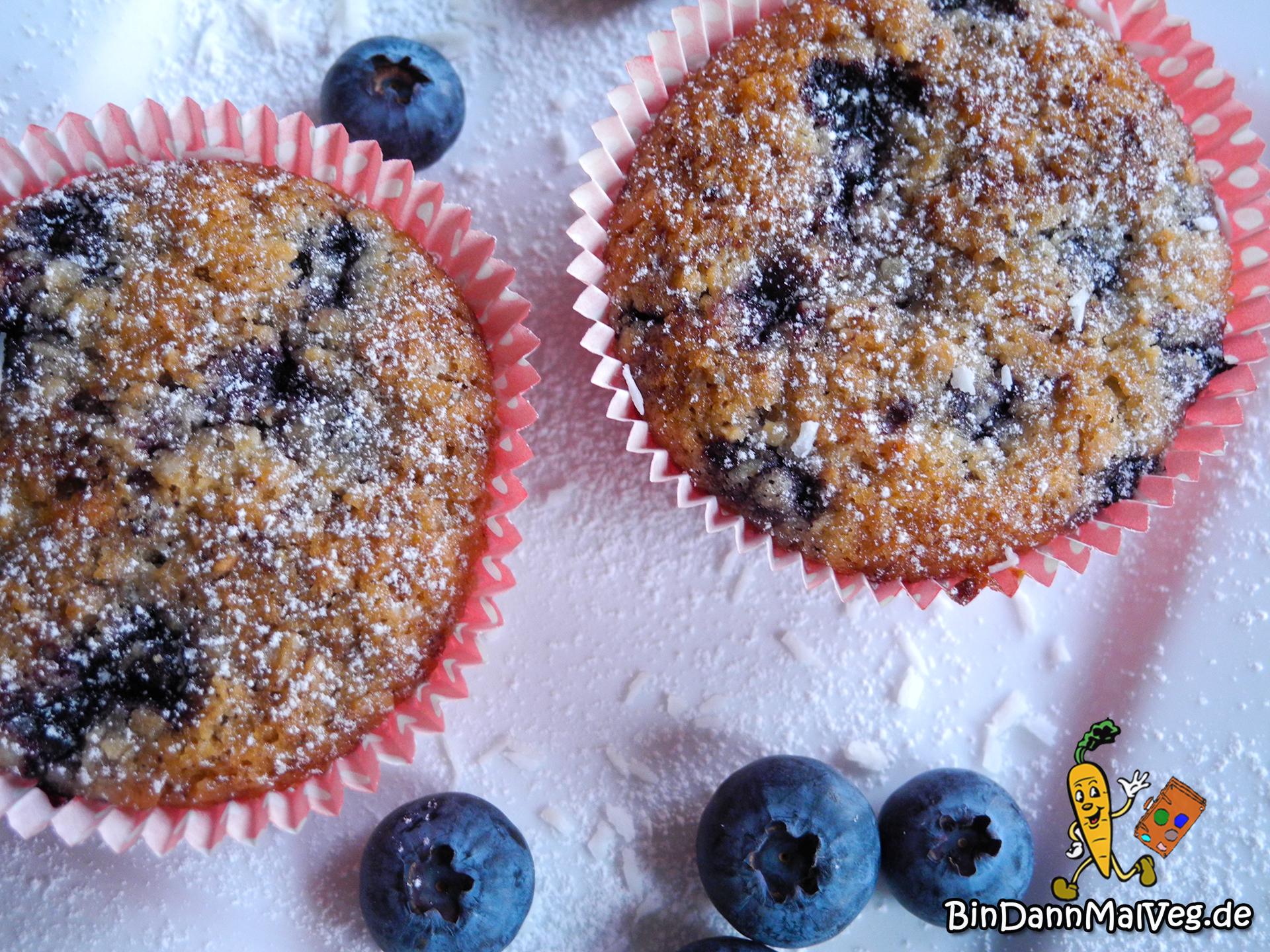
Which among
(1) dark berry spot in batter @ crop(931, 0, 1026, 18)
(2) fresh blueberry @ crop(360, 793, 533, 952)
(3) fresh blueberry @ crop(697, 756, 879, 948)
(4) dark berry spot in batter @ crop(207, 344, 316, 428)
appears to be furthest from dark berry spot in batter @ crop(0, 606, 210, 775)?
(1) dark berry spot in batter @ crop(931, 0, 1026, 18)

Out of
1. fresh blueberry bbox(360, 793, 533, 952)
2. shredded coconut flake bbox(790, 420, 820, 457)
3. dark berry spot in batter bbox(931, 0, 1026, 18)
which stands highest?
dark berry spot in batter bbox(931, 0, 1026, 18)

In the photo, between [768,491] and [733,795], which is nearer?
[768,491]

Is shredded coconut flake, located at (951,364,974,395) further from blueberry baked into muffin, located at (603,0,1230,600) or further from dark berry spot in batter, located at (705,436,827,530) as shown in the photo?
dark berry spot in batter, located at (705,436,827,530)

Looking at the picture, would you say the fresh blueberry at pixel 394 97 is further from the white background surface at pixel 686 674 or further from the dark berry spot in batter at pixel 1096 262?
the dark berry spot in batter at pixel 1096 262

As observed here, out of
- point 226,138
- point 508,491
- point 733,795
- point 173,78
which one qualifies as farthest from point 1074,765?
point 173,78

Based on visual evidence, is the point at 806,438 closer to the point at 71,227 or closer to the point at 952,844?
the point at 952,844

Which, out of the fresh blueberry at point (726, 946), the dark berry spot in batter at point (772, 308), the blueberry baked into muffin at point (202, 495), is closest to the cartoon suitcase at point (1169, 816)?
the fresh blueberry at point (726, 946)

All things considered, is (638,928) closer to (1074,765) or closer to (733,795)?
(733,795)
